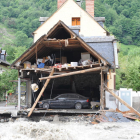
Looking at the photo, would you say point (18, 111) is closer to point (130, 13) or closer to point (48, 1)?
point (130, 13)

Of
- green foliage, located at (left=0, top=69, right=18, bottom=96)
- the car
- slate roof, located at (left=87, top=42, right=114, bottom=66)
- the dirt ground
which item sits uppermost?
slate roof, located at (left=87, top=42, right=114, bottom=66)

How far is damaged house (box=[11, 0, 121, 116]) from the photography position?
1603 centimetres

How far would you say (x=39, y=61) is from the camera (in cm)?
1809

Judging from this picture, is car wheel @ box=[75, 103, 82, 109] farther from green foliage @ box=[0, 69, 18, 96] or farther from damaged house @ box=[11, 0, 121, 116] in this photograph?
green foliage @ box=[0, 69, 18, 96]

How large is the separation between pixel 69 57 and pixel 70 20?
818cm

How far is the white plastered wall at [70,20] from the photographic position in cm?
2711

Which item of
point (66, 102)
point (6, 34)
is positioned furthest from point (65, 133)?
point (6, 34)

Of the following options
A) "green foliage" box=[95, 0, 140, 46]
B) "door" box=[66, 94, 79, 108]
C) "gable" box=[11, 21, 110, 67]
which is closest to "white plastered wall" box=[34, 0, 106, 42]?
"gable" box=[11, 21, 110, 67]

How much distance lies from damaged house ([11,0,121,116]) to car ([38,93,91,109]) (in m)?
1.19

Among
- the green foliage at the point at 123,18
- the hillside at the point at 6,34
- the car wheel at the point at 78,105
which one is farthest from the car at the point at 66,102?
the hillside at the point at 6,34

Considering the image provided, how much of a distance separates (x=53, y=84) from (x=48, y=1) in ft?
230

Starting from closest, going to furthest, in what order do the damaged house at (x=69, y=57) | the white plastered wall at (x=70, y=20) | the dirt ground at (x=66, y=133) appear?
1. the dirt ground at (x=66, y=133)
2. the damaged house at (x=69, y=57)
3. the white plastered wall at (x=70, y=20)

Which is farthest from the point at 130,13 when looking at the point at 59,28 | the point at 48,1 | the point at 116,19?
the point at 59,28

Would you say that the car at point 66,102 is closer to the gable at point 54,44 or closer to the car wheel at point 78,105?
the car wheel at point 78,105
